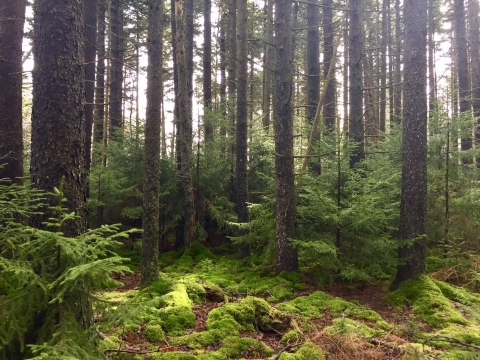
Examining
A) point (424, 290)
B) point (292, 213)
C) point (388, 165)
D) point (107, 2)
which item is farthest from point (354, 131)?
point (107, 2)

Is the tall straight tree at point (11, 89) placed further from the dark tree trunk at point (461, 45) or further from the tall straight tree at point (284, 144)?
the dark tree trunk at point (461, 45)

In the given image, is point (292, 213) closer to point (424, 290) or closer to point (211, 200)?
point (424, 290)

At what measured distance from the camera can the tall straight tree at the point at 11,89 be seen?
761 centimetres

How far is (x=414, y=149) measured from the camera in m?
7.43

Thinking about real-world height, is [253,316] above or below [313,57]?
below

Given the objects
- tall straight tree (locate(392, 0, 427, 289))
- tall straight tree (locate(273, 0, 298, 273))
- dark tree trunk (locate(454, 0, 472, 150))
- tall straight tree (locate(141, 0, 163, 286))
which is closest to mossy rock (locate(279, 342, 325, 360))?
tall straight tree (locate(273, 0, 298, 273))

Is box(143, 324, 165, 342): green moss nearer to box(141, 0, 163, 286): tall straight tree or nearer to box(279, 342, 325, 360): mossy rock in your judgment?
box(279, 342, 325, 360): mossy rock

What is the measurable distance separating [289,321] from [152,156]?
173 inches

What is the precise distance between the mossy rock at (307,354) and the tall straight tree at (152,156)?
4.01m

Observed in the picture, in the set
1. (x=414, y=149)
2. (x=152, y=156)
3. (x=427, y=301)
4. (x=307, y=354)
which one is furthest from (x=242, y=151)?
(x=307, y=354)

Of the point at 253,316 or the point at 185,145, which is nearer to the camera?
the point at 253,316

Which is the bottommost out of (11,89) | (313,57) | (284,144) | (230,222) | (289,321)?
(289,321)

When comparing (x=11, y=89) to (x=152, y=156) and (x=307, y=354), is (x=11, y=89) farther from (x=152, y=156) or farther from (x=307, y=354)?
(x=307, y=354)

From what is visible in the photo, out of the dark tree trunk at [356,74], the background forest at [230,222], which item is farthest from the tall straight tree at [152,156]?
the dark tree trunk at [356,74]
